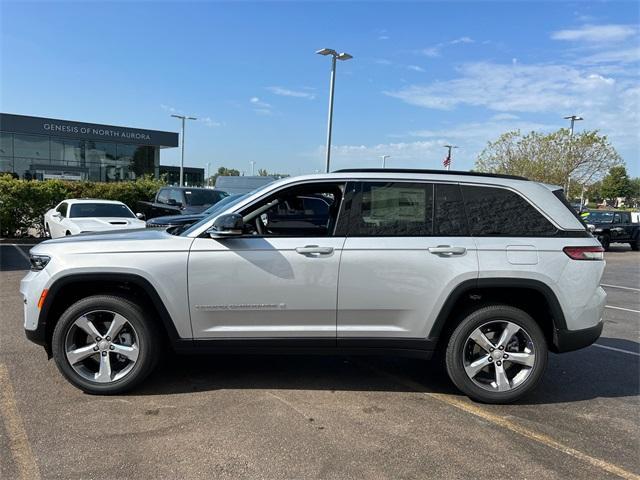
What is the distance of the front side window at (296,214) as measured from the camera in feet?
13.6

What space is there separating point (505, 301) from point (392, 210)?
1.22 m

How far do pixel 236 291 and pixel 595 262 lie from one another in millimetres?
2886

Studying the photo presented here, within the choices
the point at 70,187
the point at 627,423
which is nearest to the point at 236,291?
the point at 627,423

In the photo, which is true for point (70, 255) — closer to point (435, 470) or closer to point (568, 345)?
point (435, 470)

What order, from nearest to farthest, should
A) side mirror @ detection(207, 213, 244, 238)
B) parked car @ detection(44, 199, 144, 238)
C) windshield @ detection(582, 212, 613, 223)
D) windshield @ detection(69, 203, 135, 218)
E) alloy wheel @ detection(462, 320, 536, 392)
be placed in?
1. side mirror @ detection(207, 213, 244, 238)
2. alloy wheel @ detection(462, 320, 536, 392)
3. parked car @ detection(44, 199, 144, 238)
4. windshield @ detection(69, 203, 135, 218)
5. windshield @ detection(582, 212, 613, 223)

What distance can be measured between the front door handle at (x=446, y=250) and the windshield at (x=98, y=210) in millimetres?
10465

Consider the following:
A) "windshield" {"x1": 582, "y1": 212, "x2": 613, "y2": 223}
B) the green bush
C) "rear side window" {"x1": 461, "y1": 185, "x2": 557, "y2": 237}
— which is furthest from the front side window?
"windshield" {"x1": 582, "y1": 212, "x2": 613, "y2": 223}

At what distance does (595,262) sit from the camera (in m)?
4.07

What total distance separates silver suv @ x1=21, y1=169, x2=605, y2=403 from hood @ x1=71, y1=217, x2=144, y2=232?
302 inches

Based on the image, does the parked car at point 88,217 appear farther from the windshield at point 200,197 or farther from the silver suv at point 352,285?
the silver suv at point 352,285

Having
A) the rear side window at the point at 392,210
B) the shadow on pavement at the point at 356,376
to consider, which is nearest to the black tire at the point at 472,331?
the shadow on pavement at the point at 356,376

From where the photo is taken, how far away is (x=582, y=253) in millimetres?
4031

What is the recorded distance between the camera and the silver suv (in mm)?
3955

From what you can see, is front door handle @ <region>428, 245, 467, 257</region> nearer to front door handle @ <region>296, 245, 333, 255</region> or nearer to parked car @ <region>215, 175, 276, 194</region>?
front door handle @ <region>296, 245, 333, 255</region>
